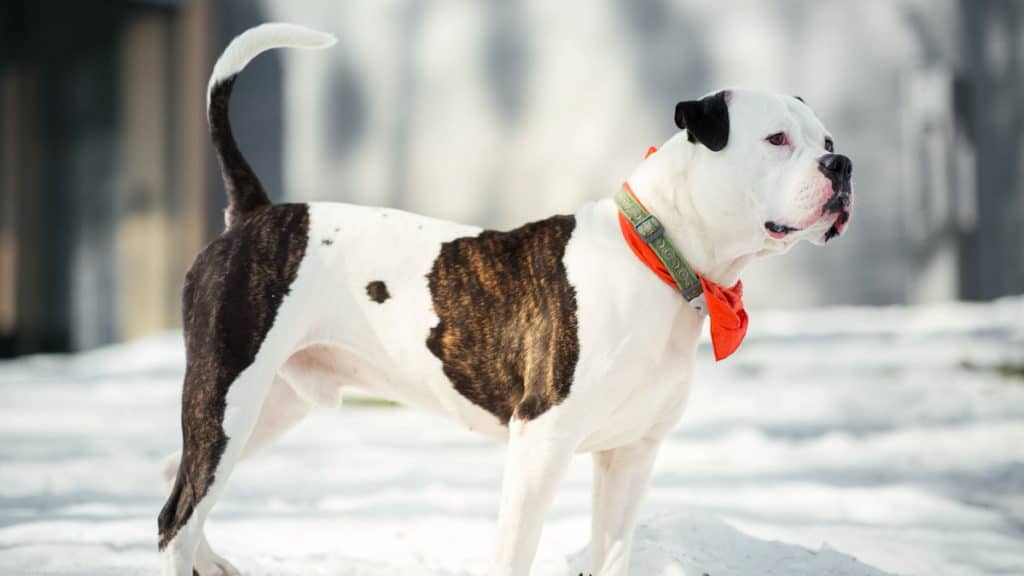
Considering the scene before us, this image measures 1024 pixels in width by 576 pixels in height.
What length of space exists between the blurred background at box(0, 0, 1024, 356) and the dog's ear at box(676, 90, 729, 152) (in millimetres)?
6725

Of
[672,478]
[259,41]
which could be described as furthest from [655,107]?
[259,41]

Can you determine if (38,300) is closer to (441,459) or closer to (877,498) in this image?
(441,459)

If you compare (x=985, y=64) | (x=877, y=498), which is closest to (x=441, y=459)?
(x=877, y=498)

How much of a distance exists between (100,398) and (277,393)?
14.2 ft

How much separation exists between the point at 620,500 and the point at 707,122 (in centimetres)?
94

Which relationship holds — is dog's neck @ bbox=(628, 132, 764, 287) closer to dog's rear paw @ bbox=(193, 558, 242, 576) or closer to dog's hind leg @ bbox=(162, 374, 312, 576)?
dog's hind leg @ bbox=(162, 374, 312, 576)

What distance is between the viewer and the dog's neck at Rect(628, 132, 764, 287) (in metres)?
2.29

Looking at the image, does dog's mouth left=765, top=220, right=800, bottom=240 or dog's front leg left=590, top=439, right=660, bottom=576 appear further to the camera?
dog's front leg left=590, top=439, right=660, bottom=576

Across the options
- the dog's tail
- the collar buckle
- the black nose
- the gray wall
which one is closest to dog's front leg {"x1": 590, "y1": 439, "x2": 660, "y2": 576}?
the collar buckle

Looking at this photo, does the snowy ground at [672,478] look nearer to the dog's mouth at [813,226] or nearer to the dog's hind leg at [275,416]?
the dog's hind leg at [275,416]

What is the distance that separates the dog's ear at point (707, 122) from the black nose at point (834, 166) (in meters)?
0.22

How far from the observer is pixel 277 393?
2713mm

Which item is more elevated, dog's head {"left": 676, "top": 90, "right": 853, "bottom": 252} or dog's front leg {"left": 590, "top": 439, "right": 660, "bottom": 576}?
dog's head {"left": 676, "top": 90, "right": 853, "bottom": 252}

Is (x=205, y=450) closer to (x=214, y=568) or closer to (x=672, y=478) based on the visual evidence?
(x=214, y=568)
